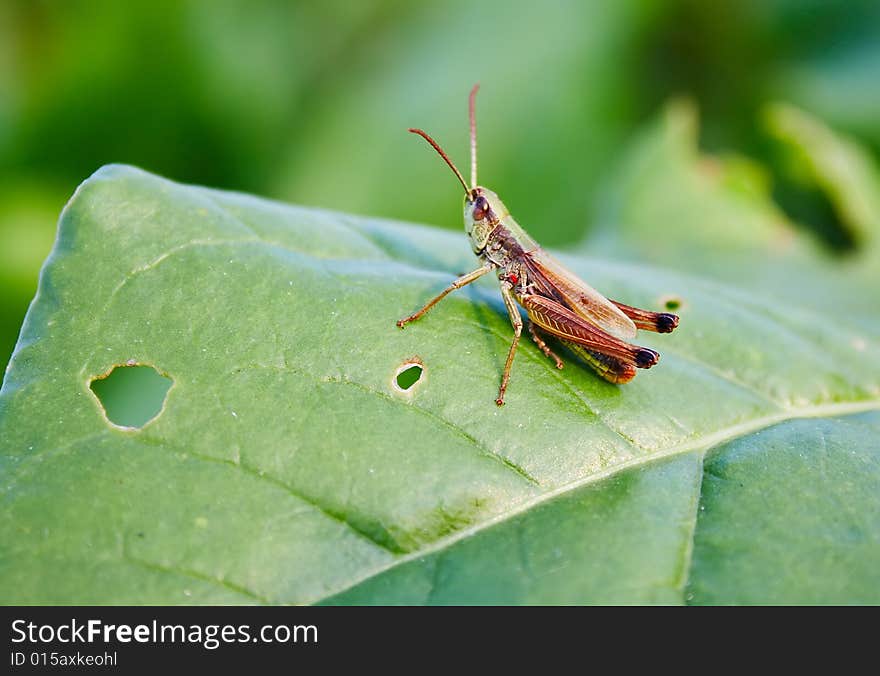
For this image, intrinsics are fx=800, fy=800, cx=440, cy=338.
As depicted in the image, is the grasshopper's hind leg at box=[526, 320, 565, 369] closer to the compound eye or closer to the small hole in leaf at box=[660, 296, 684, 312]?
the compound eye

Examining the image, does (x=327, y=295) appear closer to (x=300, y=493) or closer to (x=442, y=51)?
(x=300, y=493)

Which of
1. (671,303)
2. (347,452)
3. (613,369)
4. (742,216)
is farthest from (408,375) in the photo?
(742,216)

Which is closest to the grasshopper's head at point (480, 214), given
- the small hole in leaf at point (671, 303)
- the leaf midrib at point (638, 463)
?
the small hole in leaf at point (671, 303)

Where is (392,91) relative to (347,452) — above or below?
above

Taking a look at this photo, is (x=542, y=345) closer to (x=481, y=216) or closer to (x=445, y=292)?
(x=445, y=292)

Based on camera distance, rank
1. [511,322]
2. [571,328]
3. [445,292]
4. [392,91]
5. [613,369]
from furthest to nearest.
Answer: [392,91] < [511,322] < [571,328] < [445,292] < [613,369]

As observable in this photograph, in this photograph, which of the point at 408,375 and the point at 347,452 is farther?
the point at 408,375

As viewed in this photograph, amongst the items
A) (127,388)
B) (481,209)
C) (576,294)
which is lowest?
(576,294)
